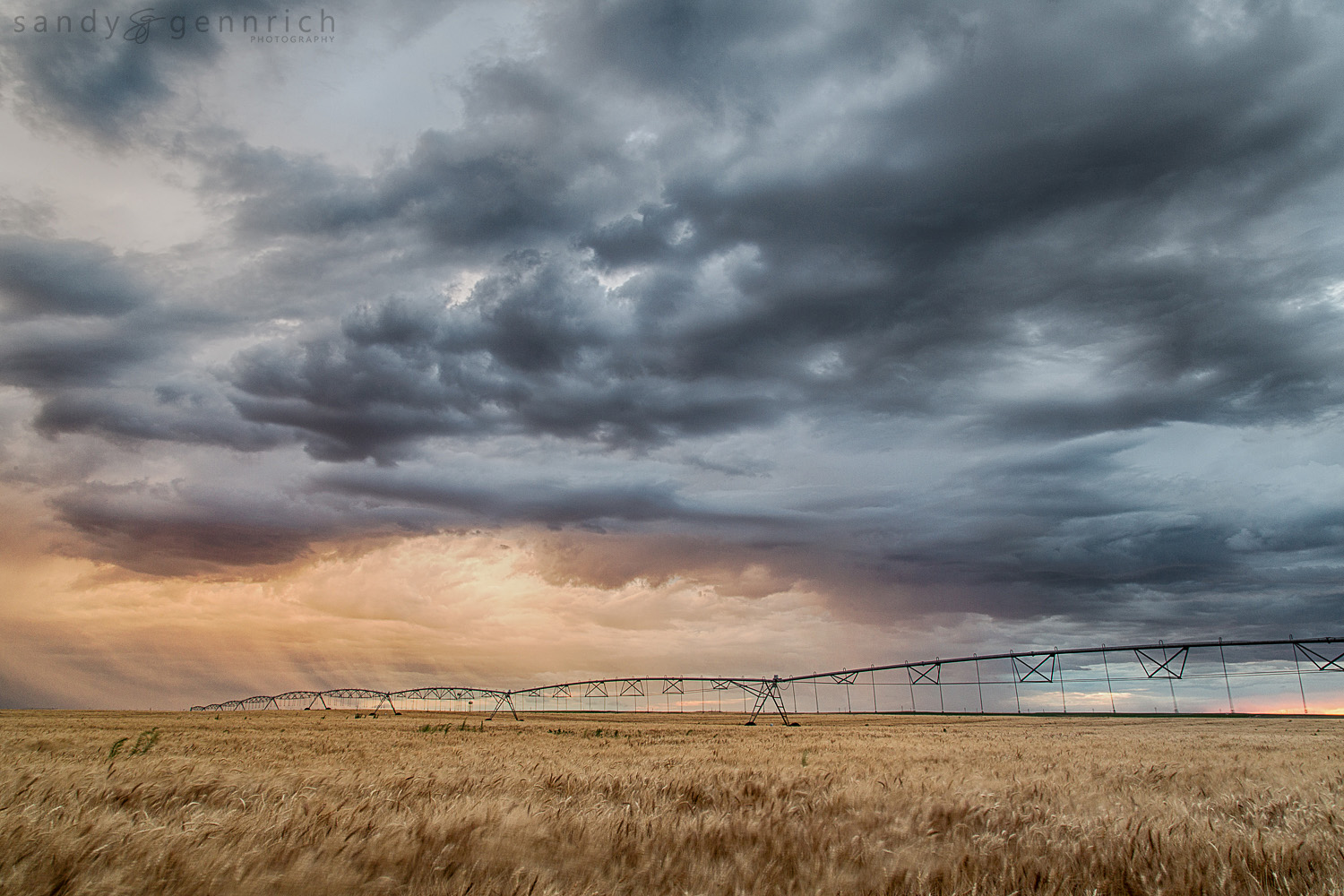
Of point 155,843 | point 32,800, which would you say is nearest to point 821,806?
point 155,843

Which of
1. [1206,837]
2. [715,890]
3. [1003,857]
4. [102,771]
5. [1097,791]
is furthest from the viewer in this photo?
[1097,791]

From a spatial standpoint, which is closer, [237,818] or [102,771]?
[237,818]

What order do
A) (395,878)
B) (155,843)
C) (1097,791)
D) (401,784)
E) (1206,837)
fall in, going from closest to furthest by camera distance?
(155,843) < (395,878) < (1206,837) < (401,784) < (1097,791)

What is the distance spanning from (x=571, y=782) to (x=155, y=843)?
615 centimetres

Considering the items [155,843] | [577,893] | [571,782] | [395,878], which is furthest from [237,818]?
[571,782]

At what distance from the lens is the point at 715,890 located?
5.39 metres

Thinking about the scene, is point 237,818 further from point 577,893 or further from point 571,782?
point 571,782

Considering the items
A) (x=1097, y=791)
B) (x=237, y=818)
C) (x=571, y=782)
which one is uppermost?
(x=237, y=818)

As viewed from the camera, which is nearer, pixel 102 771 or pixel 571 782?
pixel 102 771

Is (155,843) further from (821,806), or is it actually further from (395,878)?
(821,806)

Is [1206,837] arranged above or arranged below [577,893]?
below

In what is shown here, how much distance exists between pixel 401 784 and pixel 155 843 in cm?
462

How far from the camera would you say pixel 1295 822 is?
830cm

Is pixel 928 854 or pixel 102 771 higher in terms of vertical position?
pixel 102 771
